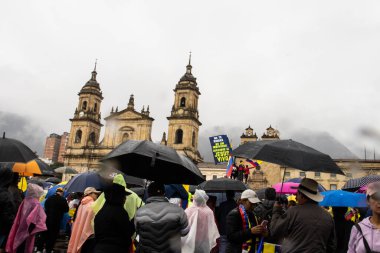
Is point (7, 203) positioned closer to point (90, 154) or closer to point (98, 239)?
point (98, 239)

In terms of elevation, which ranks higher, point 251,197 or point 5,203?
point 251,197

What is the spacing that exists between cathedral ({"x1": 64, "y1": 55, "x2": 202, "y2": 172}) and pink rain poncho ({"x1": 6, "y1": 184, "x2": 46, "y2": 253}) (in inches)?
1711

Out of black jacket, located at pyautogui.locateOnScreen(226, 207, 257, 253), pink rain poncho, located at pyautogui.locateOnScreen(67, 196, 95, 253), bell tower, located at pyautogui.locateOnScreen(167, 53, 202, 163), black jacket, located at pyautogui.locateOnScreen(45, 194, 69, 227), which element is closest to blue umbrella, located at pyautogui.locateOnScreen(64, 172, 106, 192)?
black jacket, located at pyautogui.locateOnScreen(45, 194, 69, 227)

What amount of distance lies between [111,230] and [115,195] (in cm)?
40

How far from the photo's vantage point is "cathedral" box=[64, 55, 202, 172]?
50625 millimetres

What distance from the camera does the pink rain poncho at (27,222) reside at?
539 centimetres

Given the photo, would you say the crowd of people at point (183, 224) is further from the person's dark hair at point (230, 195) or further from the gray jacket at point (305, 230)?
the person's dark hair at point (230, 195)

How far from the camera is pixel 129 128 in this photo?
172 ft

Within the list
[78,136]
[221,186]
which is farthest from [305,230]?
[78,136]

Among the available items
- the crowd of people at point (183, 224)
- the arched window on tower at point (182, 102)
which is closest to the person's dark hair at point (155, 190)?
the crowd of people at point (183, 224)

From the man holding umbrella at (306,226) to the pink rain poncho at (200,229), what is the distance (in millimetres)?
1679

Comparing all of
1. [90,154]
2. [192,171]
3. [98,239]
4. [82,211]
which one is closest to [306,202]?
[192,171]

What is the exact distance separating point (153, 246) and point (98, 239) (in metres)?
0.80

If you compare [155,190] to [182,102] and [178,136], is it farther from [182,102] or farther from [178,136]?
[182,102]
